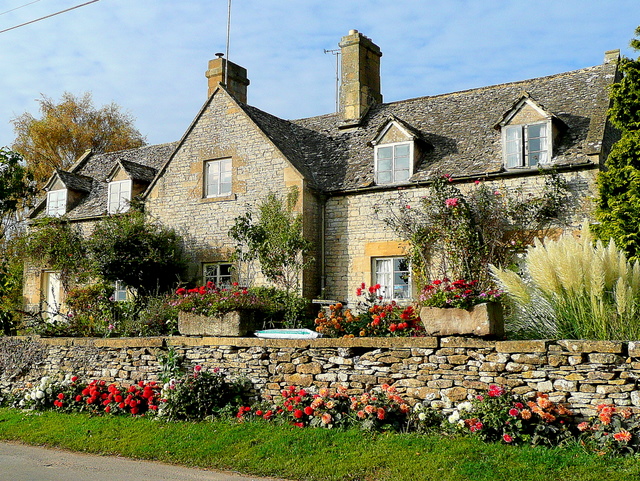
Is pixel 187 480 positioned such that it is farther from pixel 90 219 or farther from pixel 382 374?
pixel 90 219

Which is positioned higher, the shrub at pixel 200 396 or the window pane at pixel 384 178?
the window pane at pixel 384 178

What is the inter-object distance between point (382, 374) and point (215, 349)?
3055 millimetres

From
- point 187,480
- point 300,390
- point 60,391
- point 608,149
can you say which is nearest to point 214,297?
point 300,390

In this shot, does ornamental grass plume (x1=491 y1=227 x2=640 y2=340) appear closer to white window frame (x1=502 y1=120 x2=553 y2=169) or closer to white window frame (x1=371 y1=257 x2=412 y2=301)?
white window frame (x1=502 y1=120 x2=553 y2=169)

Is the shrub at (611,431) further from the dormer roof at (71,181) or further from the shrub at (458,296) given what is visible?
the dormer roof at (71,181)

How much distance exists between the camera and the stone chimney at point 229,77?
20.6 meters

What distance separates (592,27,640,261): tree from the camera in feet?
36.2

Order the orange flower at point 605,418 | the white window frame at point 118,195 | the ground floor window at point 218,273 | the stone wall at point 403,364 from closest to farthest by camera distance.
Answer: the orange flower at point 605,418, the stone wall at point 403,364, the ground floor window at point 218,273, the white window frame at point 118,195

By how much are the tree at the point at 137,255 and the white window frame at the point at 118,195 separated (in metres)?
2.42

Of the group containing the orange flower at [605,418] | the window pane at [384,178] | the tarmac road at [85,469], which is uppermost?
the window pane at [384,178]

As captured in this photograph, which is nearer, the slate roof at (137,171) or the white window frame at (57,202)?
the slate roof at (137,171)

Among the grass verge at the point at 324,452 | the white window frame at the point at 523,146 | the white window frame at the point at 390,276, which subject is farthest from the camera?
the white window frame at the point at 390,276

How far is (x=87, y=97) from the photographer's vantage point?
109ft

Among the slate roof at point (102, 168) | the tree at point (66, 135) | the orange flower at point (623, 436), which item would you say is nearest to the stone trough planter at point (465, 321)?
the orange flower at point (623, 436)
